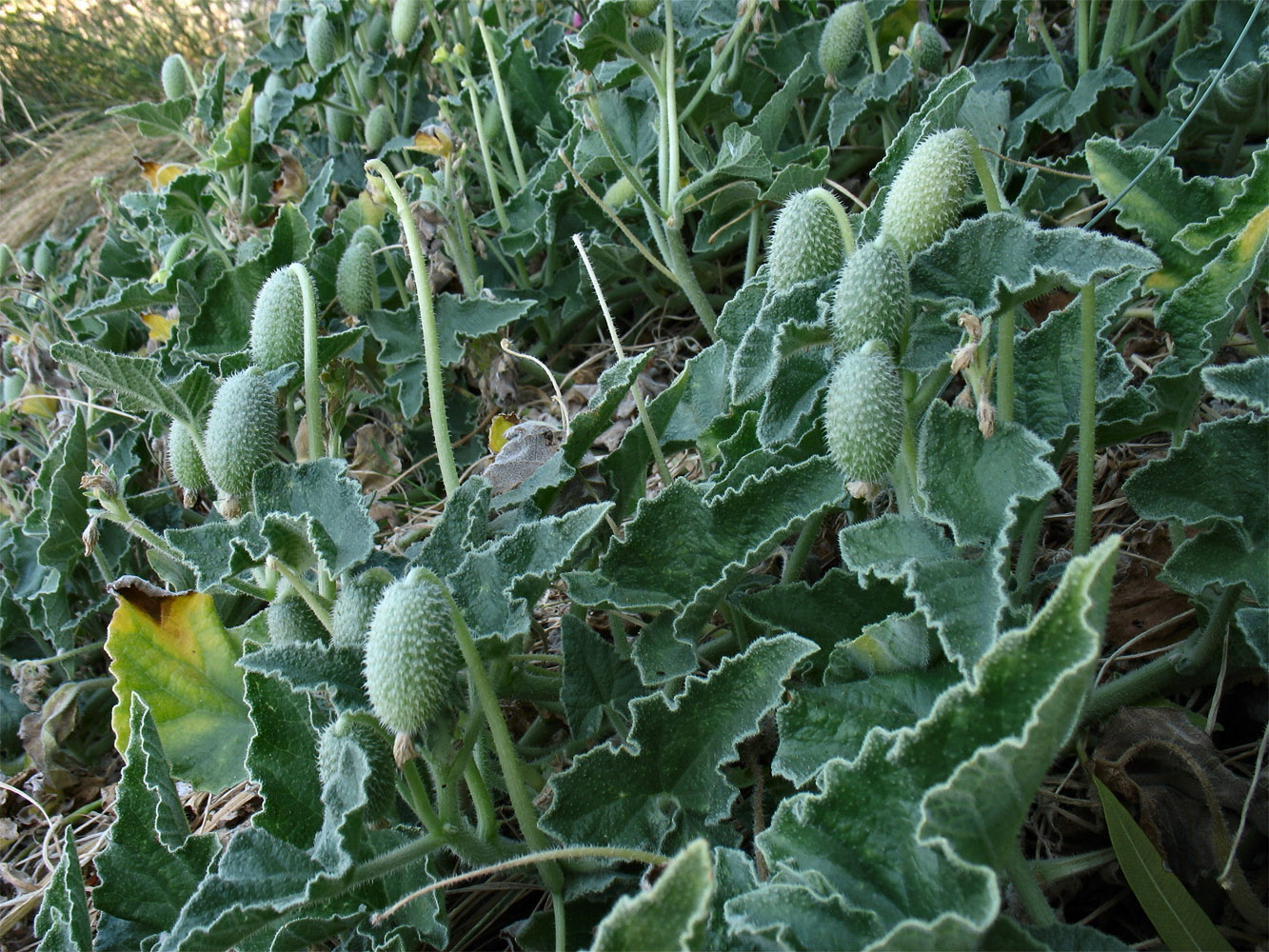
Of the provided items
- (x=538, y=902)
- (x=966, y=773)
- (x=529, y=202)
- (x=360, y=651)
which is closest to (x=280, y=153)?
(x=529, y=202)

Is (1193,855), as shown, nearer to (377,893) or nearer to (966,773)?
(966,773)

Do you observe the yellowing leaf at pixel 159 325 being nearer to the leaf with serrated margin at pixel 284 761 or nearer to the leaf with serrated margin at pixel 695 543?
the leaf with serrated margin at pixel 284 761

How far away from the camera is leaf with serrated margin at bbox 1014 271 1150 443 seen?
1212 mm

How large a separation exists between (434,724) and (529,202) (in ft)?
5.38

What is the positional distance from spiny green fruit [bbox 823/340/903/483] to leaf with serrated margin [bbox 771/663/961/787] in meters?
0.23

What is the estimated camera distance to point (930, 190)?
→ 1.12 meters

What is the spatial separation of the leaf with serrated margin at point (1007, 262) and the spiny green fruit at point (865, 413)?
0.10m

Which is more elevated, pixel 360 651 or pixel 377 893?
pixel 360 651

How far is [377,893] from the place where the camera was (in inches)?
46.0

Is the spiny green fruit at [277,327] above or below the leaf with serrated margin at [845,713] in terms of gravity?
above

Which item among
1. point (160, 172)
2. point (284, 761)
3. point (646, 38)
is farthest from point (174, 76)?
point (284, 761)

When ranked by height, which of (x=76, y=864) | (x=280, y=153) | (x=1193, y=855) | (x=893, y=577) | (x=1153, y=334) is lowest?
(x=1193, y=855)

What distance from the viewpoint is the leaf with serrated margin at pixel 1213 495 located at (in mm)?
1104

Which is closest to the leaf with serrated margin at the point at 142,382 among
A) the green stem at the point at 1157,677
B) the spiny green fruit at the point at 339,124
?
the green stem at the point at 1157,677
